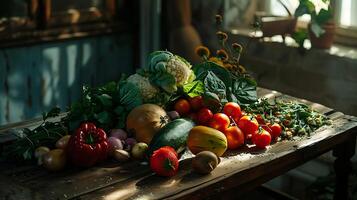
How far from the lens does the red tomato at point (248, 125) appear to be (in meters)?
2.24

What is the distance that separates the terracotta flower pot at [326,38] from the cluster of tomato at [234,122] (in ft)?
4.12

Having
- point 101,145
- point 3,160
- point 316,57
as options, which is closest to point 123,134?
point 101,145

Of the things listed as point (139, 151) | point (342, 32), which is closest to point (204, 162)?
point (139, 151)

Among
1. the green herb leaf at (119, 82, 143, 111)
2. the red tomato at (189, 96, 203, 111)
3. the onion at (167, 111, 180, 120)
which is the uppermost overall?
the green herb leaf at (119, 82, 143, 111)

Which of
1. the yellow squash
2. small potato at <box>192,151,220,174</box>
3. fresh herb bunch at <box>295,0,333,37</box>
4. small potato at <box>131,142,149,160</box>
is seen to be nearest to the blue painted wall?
fresh herb bunch at <box>295,0,333,37</box>

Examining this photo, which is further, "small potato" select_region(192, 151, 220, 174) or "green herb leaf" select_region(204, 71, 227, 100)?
"green herb leaf" select_region(204, 71, 227, 100)

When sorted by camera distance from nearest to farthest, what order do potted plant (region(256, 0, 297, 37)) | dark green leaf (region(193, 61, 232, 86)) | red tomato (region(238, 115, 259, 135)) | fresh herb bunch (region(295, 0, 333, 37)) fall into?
red tomato (region(238, 115, 259, 135)) < dark green leaf (region(193, 61, 232, 86)) < fresh herb bunch (region(295, 0, 333, 37)) < potted plant (region(256, 0, 297, 37))

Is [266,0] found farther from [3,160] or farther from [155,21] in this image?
[3,160]

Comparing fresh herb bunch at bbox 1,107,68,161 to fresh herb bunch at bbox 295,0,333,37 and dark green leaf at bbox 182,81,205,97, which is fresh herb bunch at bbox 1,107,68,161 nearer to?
dark green leaf at bbox 182,81,205,97

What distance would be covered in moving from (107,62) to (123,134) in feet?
6.52

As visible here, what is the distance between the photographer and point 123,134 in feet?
7.09

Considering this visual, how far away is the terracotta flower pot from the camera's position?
3451 mm

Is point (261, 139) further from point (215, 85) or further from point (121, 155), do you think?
point (121, 155)

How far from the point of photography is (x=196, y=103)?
7.74ft
